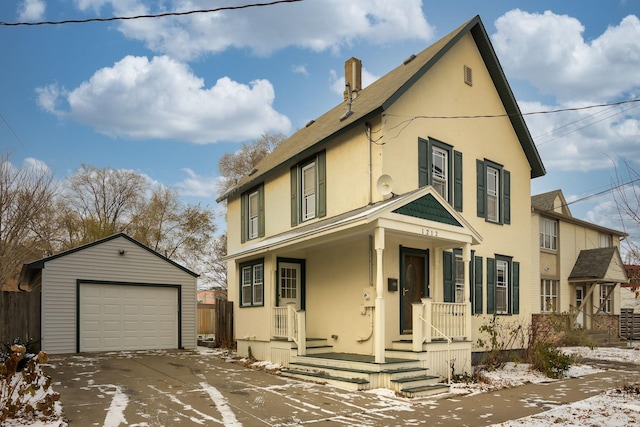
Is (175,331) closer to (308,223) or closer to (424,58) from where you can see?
(308,223)

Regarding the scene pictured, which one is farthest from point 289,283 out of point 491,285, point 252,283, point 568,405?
point 568,405

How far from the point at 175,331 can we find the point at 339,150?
9.74 m

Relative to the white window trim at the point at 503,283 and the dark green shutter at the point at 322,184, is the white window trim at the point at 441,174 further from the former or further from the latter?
the white window trim at the point at 503,283

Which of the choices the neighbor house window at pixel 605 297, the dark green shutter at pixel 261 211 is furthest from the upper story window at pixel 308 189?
the neighbor house window at pixel 605 297

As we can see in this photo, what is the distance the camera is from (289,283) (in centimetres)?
1448

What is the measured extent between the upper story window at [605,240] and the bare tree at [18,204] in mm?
24582

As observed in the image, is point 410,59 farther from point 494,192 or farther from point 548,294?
point 548,294

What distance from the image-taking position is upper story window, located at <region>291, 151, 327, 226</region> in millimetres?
13938

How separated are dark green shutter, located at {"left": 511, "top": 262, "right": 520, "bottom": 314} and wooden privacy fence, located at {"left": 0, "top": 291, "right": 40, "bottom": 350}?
14188mm

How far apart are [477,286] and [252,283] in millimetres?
6447

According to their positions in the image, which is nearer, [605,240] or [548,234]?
[548,234]

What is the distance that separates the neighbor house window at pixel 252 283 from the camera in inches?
602

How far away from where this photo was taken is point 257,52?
19562 mm

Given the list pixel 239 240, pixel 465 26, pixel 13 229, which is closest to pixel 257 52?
pixel 239 240
